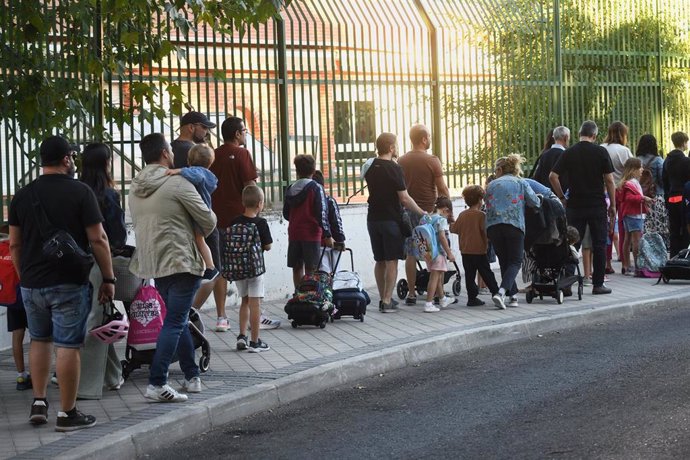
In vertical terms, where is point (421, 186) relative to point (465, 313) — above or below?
above

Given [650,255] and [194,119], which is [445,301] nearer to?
[194,119]

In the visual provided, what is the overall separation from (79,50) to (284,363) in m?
3.90

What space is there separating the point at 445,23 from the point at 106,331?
9.83 meters

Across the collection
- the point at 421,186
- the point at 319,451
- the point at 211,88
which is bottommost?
the point at 319,451

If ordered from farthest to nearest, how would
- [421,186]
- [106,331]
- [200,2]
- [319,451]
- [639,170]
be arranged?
[639,170] < [421,186] < [200,2] < [106,331] < [319,451]

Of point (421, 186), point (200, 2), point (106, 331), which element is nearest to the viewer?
point (106, 331)

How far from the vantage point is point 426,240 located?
13.3 m

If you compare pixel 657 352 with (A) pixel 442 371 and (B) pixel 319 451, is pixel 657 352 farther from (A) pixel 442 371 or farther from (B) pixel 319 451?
(B) pixel 319 451

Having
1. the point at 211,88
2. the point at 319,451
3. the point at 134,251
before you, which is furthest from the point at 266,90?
the point at 319,451

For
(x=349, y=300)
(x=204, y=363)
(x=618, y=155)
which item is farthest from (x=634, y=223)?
(x=204, y=363)

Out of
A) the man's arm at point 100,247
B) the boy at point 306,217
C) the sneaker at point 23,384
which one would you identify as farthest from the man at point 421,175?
the man's arm at point 100,247

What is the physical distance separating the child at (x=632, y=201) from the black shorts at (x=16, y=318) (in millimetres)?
9167

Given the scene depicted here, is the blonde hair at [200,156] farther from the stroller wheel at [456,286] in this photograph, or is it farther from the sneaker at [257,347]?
the stroller wheel at [456,286]

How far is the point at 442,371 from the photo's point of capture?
10.1m
